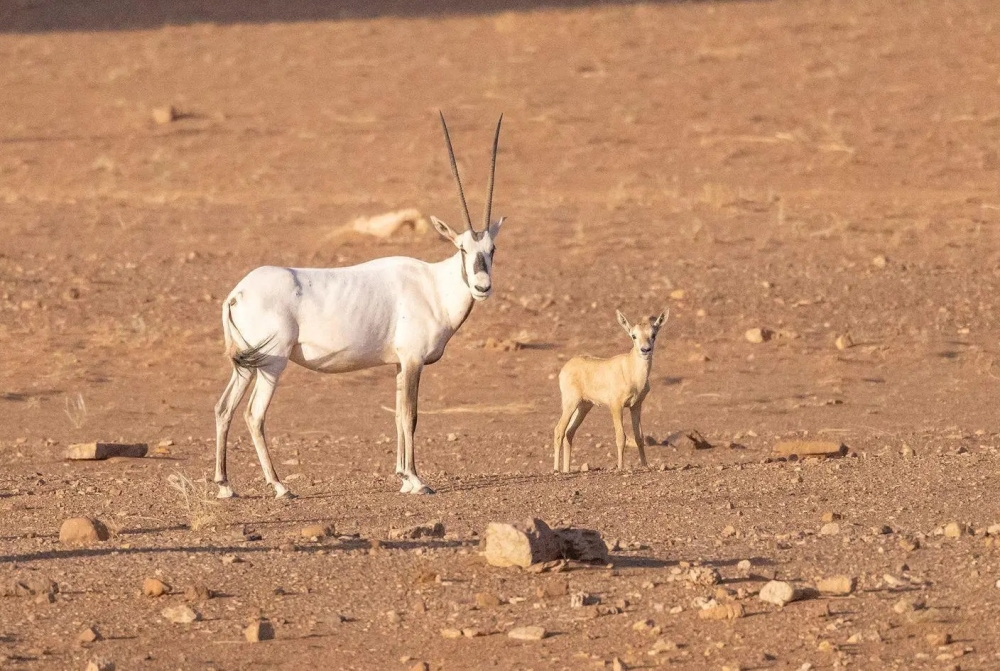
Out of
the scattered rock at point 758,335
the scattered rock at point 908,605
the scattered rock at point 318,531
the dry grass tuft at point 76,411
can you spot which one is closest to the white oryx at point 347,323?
the scattered rock at point 318,531

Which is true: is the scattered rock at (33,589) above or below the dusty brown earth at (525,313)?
below

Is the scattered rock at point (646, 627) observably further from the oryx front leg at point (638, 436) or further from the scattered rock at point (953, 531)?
the oryx front leg at point (638, 436)

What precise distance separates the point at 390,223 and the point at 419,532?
12726mm

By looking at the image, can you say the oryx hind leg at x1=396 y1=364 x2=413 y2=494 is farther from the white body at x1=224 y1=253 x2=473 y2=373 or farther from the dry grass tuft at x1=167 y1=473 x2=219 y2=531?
the dry grass tuft at x1=167 y1=473 x2=219 y2=531

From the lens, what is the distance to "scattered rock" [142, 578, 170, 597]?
7.20 meters

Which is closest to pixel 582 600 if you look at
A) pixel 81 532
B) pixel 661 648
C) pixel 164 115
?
pixel 661 648

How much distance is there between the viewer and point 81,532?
8.33 metres

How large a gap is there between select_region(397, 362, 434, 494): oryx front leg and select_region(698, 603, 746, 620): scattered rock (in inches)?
133

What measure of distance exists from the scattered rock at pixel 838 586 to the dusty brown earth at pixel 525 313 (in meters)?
0.11

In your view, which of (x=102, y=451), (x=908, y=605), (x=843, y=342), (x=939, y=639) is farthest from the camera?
(x=843, y=342)

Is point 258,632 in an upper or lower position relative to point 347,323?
lower

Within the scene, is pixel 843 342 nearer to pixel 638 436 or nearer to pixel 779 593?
pixel 638 436

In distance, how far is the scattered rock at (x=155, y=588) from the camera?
7.20 m

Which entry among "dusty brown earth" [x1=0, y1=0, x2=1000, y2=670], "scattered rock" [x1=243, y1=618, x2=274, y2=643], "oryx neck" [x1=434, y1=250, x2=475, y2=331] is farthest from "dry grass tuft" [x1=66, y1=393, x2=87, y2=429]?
"scattered rock" [x1=243, y1=618, x2=274, y2=643]
